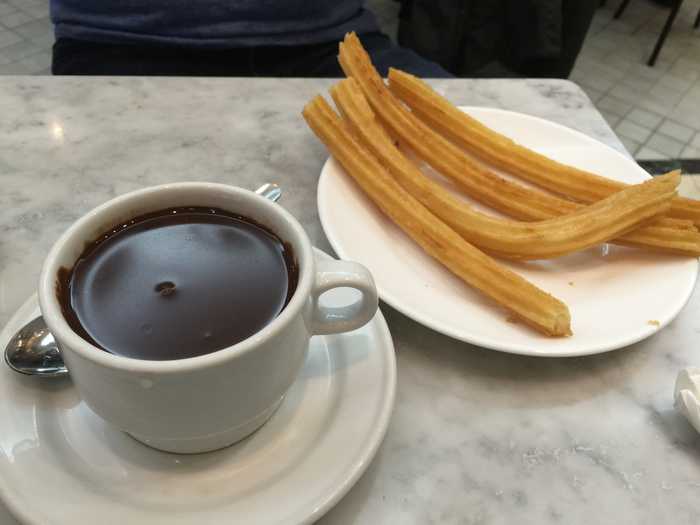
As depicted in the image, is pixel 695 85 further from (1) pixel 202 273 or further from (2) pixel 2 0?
(2) pixel 2 0

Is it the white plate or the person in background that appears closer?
the white plate

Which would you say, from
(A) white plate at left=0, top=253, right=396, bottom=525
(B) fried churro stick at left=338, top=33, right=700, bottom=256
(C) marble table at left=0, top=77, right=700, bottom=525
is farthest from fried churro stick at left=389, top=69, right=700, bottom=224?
(A) white plate at left=0, top=253, right=396, bottom=525

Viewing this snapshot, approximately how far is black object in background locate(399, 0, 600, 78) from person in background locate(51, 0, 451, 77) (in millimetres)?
560

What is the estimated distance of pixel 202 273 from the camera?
1.35 feet

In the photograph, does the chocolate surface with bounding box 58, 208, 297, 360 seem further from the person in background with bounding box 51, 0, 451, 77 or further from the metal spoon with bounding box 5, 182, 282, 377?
the person in background with bounding box 51, 0, 451, 77

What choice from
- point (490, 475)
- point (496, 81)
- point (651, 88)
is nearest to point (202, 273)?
point (490, 475)

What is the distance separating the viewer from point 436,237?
59cm

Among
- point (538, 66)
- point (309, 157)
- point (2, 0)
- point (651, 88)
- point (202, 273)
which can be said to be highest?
point (202, 273)

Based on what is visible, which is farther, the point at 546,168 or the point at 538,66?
the point at 538,66

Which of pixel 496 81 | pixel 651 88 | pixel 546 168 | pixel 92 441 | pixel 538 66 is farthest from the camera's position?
pixel 651 88

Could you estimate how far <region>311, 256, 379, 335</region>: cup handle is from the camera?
40 centimetres

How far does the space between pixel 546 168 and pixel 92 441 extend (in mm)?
533

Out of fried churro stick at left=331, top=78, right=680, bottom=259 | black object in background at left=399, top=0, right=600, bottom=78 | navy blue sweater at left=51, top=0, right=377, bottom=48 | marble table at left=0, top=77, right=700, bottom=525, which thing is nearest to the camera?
marble table at left=0, top=77, right=700, bottom=525

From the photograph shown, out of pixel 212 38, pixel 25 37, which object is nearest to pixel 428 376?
pixel 212 38
